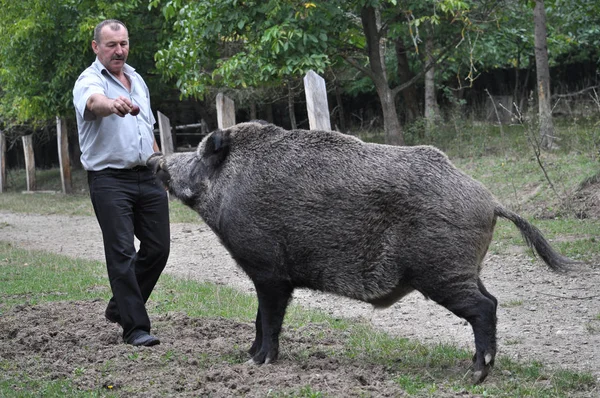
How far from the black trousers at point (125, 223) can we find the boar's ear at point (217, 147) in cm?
61

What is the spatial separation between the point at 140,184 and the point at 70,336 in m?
1.41

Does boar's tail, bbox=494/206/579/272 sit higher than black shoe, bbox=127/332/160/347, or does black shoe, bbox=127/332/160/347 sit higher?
boar's tail, bbox=494/206/579/272

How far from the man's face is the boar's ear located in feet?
3.54

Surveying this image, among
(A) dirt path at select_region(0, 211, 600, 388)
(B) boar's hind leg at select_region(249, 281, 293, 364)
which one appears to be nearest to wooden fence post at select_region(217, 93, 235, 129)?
(A) dirt path at select_region(0, 211, 600, 388)

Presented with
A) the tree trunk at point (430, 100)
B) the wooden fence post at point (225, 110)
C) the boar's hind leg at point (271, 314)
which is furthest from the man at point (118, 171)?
the tree trunk at point (430, 100)

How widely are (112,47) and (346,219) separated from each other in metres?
2.41

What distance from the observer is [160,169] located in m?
6.14

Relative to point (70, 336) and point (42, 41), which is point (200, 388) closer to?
point (70, 336)

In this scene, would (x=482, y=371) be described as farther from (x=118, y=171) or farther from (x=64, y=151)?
(x=64, y=151)

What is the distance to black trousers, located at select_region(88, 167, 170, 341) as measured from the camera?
619 cm

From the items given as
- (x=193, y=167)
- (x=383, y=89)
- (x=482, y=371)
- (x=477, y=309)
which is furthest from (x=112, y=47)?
(x=383, y=89)

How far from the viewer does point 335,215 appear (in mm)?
5344

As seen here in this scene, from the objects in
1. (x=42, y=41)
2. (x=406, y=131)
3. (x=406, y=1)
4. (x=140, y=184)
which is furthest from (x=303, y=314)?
(x=42, y=41)

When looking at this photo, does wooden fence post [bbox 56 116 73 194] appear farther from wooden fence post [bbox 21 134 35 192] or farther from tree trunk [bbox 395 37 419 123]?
tree trunk [bbox 395 37 419 123]
